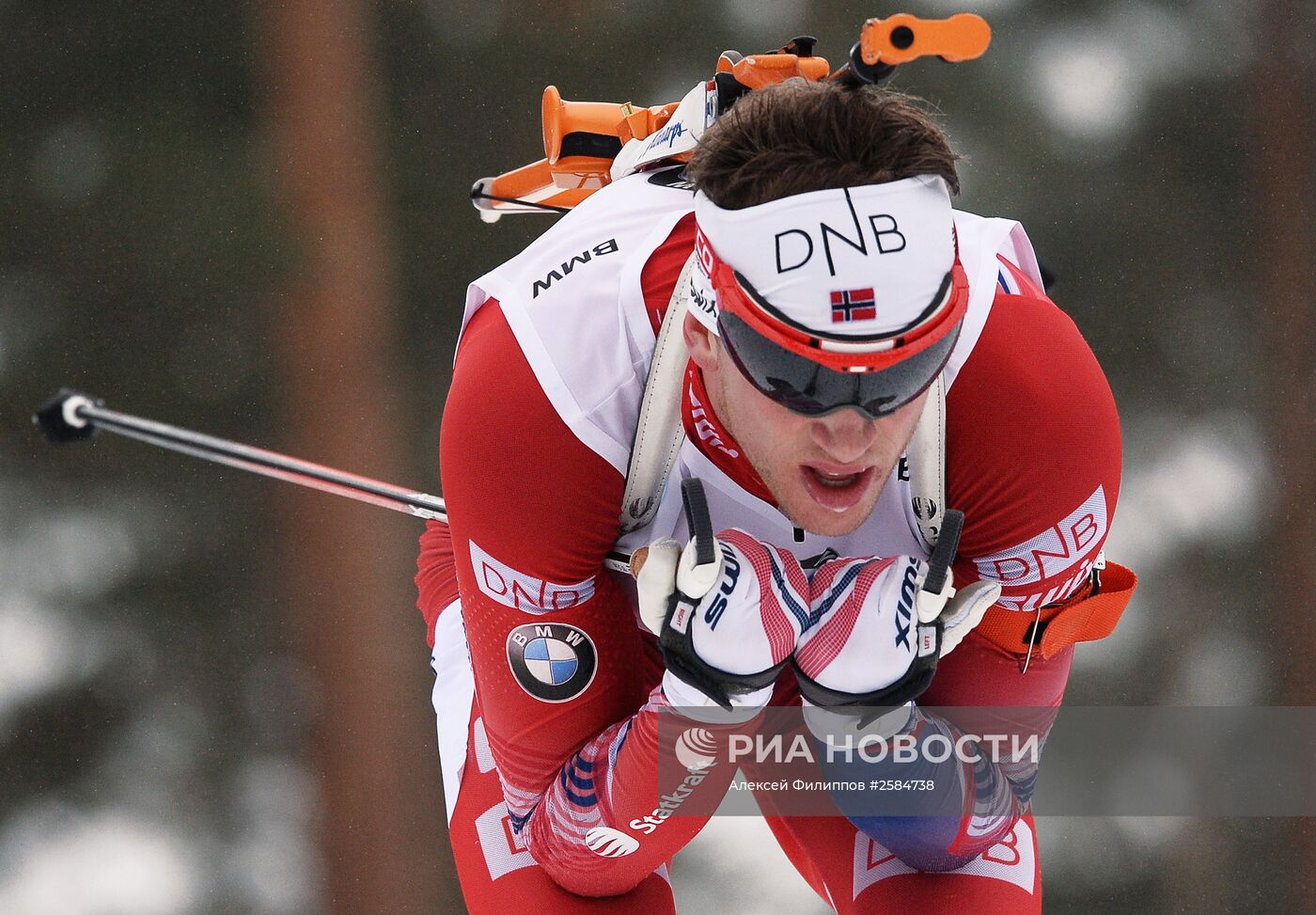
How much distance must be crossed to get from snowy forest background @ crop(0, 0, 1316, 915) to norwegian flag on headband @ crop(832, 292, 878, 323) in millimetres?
1936

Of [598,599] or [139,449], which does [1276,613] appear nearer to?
[598,599]

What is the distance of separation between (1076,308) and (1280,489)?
0.60 m

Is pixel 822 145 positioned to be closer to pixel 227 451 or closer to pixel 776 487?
pixel 776 487

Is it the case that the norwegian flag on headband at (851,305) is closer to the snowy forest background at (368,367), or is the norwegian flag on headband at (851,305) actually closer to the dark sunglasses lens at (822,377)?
the dark sunglasses lens at (822,377)

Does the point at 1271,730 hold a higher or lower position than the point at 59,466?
lower

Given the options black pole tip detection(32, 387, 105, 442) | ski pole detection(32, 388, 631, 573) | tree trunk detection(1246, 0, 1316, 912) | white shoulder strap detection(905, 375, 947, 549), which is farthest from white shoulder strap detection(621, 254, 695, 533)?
tree trunk detection(1246, 0, 1316, 912)

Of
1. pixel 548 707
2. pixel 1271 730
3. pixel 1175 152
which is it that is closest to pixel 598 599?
pixel 548 707

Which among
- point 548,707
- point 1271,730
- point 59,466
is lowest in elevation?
point 1271,730

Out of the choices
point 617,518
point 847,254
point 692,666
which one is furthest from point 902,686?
point 847,254

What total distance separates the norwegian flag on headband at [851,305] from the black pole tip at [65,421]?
53.4 inches

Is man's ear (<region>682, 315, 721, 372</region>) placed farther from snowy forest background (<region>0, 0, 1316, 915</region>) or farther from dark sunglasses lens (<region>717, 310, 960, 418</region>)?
snowy forest background (<region>0, 0, 1316, 915</region>)

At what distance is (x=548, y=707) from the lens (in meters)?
1.59

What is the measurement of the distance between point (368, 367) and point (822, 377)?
7.31ft

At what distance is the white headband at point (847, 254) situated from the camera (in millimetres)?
1259
